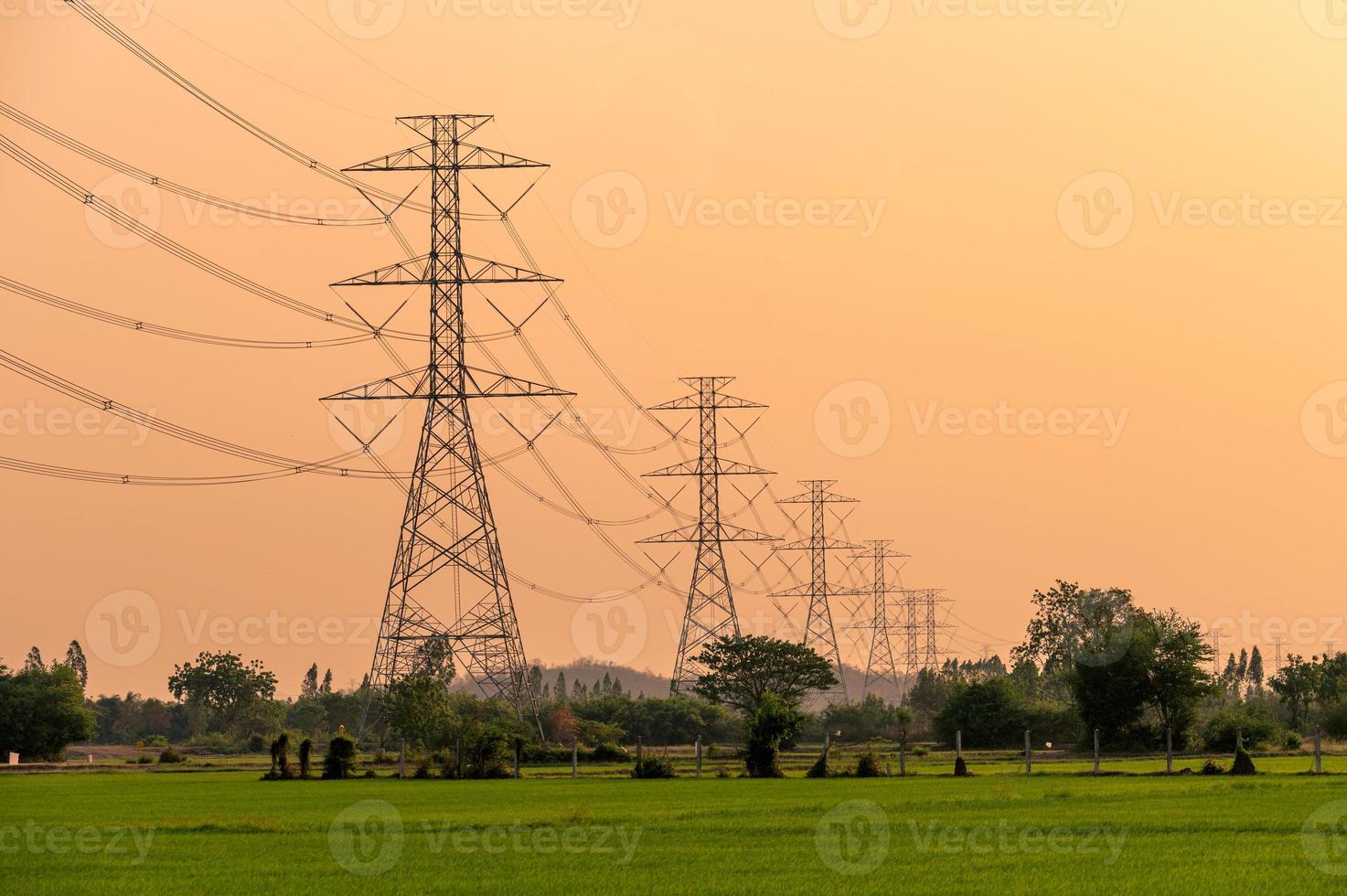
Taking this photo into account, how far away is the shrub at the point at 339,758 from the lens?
3282 inches

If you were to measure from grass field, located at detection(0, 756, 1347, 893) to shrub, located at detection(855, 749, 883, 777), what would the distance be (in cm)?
1022

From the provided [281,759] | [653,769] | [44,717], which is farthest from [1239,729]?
[44,717]

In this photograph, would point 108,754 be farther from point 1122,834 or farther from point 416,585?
point 1122,834

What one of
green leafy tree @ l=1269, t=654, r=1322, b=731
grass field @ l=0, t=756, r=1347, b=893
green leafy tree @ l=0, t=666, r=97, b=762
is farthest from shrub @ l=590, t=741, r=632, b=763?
green leafy tree @ l=1269, t=654, r=1322, b=731

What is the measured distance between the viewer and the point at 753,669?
159 meters

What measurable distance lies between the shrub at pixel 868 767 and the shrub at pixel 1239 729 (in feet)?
113

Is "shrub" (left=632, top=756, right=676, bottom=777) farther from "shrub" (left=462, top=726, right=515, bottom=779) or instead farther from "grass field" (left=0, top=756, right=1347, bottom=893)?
"grass field" (left=0, top=756, right=1347, bottom=893)

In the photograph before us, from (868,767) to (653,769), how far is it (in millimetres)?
10575

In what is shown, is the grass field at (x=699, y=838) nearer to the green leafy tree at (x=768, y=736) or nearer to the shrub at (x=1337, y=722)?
the green leafy tree at (x=768, y=736)

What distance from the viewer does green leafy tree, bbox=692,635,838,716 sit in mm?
157375

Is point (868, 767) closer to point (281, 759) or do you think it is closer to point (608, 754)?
point (608, 754)

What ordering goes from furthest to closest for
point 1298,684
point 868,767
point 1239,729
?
point 1298,684, point 1239,729, point 868,767

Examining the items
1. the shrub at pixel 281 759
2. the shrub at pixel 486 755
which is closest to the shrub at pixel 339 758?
the shrub at pixel 281 759

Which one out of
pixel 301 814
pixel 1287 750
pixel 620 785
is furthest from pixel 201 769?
pixel 1287 750
